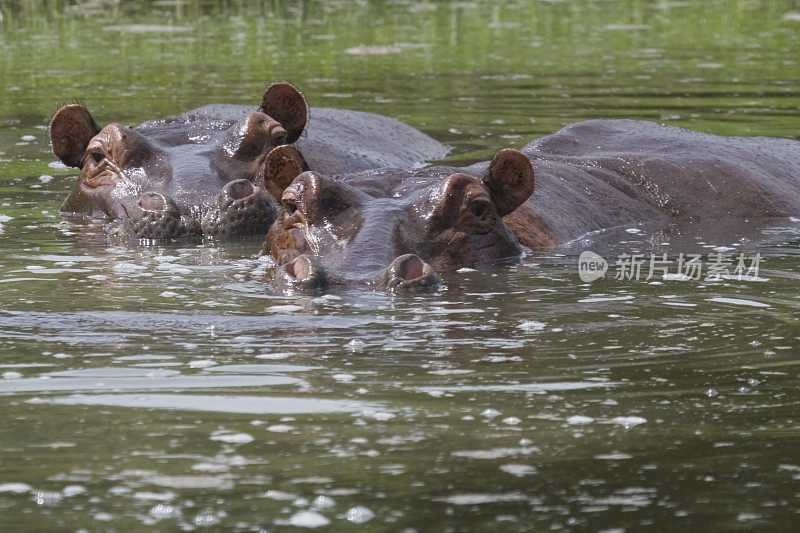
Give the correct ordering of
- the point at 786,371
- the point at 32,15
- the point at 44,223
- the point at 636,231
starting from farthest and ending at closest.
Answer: the point at 32,15, the point at 44,223, the point at 636,231, the point at 786,371

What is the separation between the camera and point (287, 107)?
33.8 feet

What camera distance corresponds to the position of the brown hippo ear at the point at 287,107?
10156mm

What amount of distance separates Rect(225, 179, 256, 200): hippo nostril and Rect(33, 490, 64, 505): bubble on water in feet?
16.4

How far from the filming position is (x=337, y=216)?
7145 millimetres

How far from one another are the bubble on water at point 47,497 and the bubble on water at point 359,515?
829 millimetres

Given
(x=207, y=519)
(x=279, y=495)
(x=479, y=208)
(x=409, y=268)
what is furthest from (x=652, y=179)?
(x=207, y=519)

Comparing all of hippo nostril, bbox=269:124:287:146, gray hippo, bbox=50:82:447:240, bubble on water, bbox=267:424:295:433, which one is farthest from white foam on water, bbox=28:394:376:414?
hippo nostril, bbox=269:124:287:146

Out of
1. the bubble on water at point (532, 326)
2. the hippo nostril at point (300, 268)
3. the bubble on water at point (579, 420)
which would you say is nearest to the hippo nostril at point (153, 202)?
the hippo nostril at point (300, 268)

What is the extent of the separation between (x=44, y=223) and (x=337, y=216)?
11.2 feet

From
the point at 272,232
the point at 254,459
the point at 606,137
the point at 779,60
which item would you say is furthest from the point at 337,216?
the point at 779,60

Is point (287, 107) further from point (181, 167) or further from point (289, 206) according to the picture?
point (289, 206)

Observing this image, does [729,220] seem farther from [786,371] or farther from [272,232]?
[786,371]

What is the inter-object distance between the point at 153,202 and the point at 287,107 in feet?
5.24

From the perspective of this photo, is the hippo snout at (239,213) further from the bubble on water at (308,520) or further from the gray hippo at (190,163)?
the bubble on water at (308,520)
